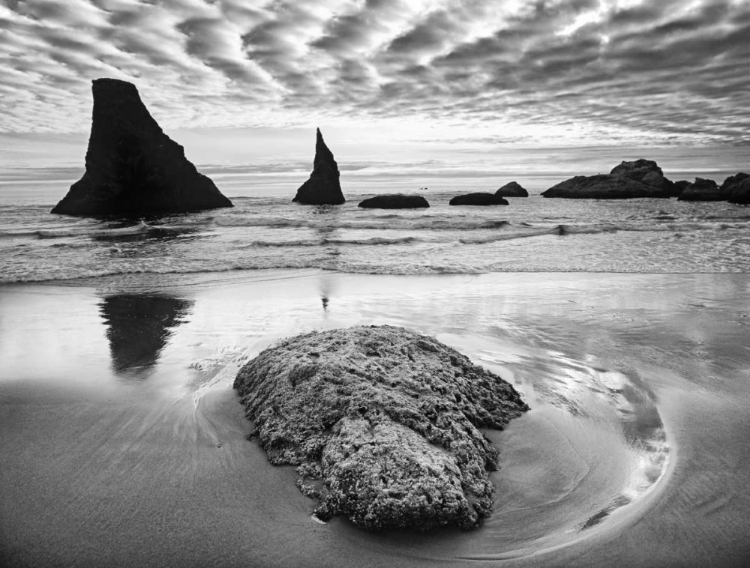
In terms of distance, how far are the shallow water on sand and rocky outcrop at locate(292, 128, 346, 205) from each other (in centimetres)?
3952

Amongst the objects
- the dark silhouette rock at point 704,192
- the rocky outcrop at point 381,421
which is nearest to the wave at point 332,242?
the rocky outcrop at point 381,421

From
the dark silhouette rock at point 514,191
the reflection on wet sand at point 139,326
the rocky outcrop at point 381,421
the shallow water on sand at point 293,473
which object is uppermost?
the rocky outcrop at point 381,421

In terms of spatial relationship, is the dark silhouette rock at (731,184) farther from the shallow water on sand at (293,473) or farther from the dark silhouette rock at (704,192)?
the shallow water on sand at (293,473)

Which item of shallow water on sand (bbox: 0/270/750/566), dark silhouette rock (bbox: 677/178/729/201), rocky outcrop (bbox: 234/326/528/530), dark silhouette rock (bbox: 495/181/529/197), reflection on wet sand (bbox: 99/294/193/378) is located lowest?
dark silhouette rock (bbox: 495/181/529/197)

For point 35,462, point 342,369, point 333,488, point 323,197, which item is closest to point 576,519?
point 333,488

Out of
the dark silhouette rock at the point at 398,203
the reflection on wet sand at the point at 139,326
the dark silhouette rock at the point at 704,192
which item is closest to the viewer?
the reflection on wet sand at the point at 139,326

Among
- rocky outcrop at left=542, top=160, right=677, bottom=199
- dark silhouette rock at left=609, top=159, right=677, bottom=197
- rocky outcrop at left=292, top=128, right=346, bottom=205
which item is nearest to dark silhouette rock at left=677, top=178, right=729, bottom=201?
rocky outcrop at left=542, top=160, right=677, bottom=199

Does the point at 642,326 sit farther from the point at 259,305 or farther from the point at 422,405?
the point at 259,305

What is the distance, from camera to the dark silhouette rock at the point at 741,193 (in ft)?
123

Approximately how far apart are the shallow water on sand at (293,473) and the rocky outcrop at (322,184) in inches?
1556

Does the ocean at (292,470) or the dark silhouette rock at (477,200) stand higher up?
the ocean at (292,470)

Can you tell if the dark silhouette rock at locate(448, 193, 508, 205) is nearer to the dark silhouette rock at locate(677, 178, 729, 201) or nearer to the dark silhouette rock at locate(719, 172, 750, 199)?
the dark silhouette rock at locate(677, 178, 729, 201)

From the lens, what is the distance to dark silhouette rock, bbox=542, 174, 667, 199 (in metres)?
52.2

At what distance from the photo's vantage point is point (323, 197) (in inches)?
1775
